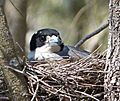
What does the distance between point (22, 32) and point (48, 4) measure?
4408 millimetres

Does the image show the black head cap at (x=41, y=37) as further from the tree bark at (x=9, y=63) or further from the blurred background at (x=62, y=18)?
the tree bark at (x=9, y=63)

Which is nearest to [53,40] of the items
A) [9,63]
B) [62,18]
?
[9,63]

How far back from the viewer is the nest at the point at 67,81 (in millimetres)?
3811

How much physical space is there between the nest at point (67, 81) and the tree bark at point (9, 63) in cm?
16

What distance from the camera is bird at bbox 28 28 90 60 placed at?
5.06 m

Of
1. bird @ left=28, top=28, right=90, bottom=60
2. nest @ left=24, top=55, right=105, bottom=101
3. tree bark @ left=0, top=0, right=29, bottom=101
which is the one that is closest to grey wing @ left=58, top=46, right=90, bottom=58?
bird @ left=28, top=28, right=90, bottom=60

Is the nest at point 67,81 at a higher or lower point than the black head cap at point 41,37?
lower

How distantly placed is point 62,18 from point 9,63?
28.1 ft

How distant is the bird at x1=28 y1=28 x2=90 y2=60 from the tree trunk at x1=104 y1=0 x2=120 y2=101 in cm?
116

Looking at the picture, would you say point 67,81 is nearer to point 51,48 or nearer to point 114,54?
point 114,54

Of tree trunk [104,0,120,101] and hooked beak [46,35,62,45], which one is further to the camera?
hooked beak [46,35,62,45]

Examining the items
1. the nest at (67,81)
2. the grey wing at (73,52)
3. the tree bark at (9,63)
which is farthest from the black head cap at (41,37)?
the tree bark at (9,63)

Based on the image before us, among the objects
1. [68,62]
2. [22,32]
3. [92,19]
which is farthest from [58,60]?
[92,19]

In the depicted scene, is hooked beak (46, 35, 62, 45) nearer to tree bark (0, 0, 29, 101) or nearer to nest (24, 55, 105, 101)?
nest (24, 55, 105, 101)
